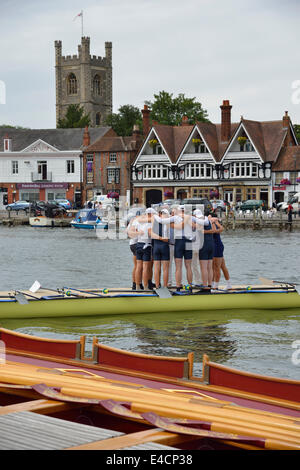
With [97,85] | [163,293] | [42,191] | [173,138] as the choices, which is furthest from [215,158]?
[97,85]

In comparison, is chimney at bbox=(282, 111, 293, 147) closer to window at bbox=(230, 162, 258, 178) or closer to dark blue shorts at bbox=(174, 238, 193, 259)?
window at bbox=(230, 162, 258, 178)

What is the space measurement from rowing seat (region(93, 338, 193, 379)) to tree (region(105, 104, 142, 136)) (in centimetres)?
8835

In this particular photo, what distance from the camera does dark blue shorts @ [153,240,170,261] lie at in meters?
16.8

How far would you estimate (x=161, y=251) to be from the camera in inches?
664

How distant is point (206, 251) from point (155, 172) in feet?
196

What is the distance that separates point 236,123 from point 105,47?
7067 centimetres

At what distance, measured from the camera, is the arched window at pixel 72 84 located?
430 feet

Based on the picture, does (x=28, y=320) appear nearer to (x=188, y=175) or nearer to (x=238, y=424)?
(x=238, y=424)

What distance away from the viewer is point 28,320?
15844 millimetres

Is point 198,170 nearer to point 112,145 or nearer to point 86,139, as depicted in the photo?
point 112,145

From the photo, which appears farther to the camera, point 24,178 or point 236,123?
point 24,178

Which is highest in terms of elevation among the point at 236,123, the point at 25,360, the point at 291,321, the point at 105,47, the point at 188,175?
the point at 105,47

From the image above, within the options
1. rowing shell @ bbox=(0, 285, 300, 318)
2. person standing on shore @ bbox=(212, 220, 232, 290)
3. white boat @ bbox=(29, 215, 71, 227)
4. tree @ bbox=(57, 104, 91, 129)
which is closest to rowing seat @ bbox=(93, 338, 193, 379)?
rowing shell @ bbox=(0, 285, 300, 318)

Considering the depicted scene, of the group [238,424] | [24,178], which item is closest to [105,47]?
[24,178]
